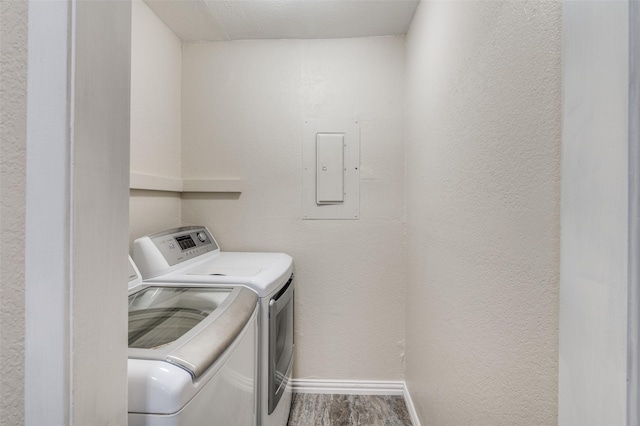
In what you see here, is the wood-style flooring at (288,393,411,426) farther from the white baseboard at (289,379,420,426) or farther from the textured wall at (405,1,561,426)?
the textured wall at (405,1,561,426)

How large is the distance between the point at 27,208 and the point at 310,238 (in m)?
1.61

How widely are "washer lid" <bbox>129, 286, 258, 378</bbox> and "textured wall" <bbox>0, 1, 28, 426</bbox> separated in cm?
30

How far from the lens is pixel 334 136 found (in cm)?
192

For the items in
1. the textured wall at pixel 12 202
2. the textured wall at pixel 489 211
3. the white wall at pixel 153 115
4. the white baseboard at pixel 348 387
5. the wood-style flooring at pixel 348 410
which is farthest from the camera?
the white baseboard at pixel 348 387

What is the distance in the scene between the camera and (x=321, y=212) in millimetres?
1935

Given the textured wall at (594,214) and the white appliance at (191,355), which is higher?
the textured wall at (594,214)

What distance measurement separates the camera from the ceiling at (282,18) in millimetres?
1617

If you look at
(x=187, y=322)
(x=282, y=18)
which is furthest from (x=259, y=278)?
(x=282, y=18)

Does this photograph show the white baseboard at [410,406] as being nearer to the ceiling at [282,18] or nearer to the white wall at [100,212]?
the white wall at [100,212]

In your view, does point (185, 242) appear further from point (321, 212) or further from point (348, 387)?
point (348, 387)

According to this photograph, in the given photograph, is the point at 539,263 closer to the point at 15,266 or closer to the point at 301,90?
the point at 15,266

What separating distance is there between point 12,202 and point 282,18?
175 cm

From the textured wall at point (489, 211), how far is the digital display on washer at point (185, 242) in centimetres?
119

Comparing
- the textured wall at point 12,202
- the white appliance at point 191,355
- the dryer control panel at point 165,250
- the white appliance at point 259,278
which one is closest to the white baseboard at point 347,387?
the white appliance at point 259,278
